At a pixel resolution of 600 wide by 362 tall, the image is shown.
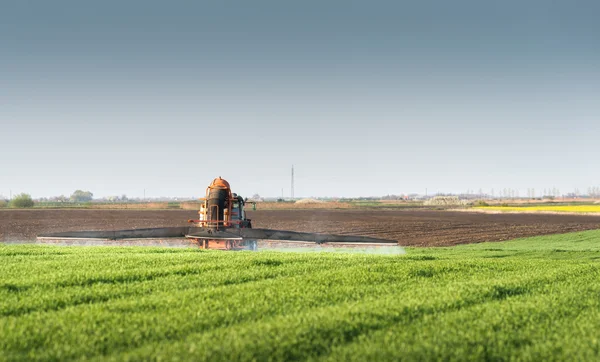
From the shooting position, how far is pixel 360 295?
7762 mm

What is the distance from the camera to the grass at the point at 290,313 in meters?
5.40

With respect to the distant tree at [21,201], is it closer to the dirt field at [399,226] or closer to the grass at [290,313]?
the dirt field at [399,226]

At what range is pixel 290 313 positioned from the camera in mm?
6598

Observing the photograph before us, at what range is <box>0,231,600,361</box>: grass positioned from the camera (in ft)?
17.7

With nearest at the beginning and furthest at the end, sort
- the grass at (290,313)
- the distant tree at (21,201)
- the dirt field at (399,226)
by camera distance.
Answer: the grass at (290,313), the dirt field at (399,226), the distant tree at (21,201)

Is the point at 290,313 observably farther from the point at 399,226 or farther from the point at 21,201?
the point at 21,201

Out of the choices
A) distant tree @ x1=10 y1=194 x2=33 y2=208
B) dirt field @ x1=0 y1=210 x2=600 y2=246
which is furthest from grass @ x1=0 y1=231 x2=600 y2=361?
distant tree @ x1=10 y1=194 x2=33 y2=208

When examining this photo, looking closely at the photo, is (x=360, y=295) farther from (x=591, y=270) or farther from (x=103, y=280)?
(x=591, y=270)

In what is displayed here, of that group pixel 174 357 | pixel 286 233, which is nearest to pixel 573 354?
pixel 174 357

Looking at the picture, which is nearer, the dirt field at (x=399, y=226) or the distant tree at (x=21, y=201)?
the dirt field at (x=399, y=226)

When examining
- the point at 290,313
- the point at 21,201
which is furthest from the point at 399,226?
the point at 21,201

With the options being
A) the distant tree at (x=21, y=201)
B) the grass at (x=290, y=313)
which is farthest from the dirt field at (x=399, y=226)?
the distant tree at (x=21, y=201)

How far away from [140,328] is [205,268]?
155 inches

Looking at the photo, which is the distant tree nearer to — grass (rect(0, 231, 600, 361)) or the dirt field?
the dirt field
